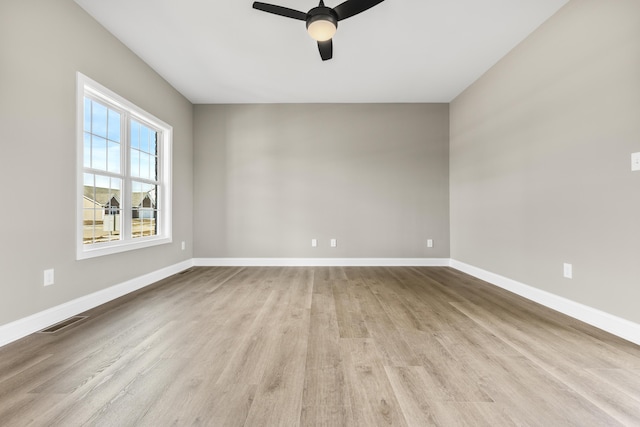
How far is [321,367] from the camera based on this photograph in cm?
155

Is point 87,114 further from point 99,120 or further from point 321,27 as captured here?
point 321,27

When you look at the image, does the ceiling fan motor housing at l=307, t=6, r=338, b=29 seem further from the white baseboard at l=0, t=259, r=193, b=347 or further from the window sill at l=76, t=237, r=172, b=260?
the white baseboard at l=0, t=259, r=193, b=347

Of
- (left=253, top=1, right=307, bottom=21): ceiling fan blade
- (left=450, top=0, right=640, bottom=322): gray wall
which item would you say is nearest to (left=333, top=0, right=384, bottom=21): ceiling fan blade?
(left=253, top=1, right=307, bottom=21): ceiling fan blade

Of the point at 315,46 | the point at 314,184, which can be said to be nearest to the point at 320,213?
the point at 314,184

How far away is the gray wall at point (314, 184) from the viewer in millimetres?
4594

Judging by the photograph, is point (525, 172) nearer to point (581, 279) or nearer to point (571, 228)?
point (571, 228)

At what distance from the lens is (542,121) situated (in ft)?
8.81

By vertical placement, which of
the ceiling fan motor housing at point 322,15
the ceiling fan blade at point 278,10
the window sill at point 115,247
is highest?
the ceiling fan blade at point 278,10

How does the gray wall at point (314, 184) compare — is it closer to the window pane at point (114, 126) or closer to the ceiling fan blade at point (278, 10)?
the window pane at point (114, 126)

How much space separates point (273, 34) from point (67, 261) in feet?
9.29

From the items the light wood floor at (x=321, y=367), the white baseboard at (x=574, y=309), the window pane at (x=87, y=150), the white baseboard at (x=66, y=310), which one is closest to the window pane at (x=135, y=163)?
the window pane at (x=87, y=150)

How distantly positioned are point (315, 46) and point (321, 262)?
3.09 meters

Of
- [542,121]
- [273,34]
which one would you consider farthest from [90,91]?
[542,121]

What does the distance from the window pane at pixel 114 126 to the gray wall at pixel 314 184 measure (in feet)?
5.25
